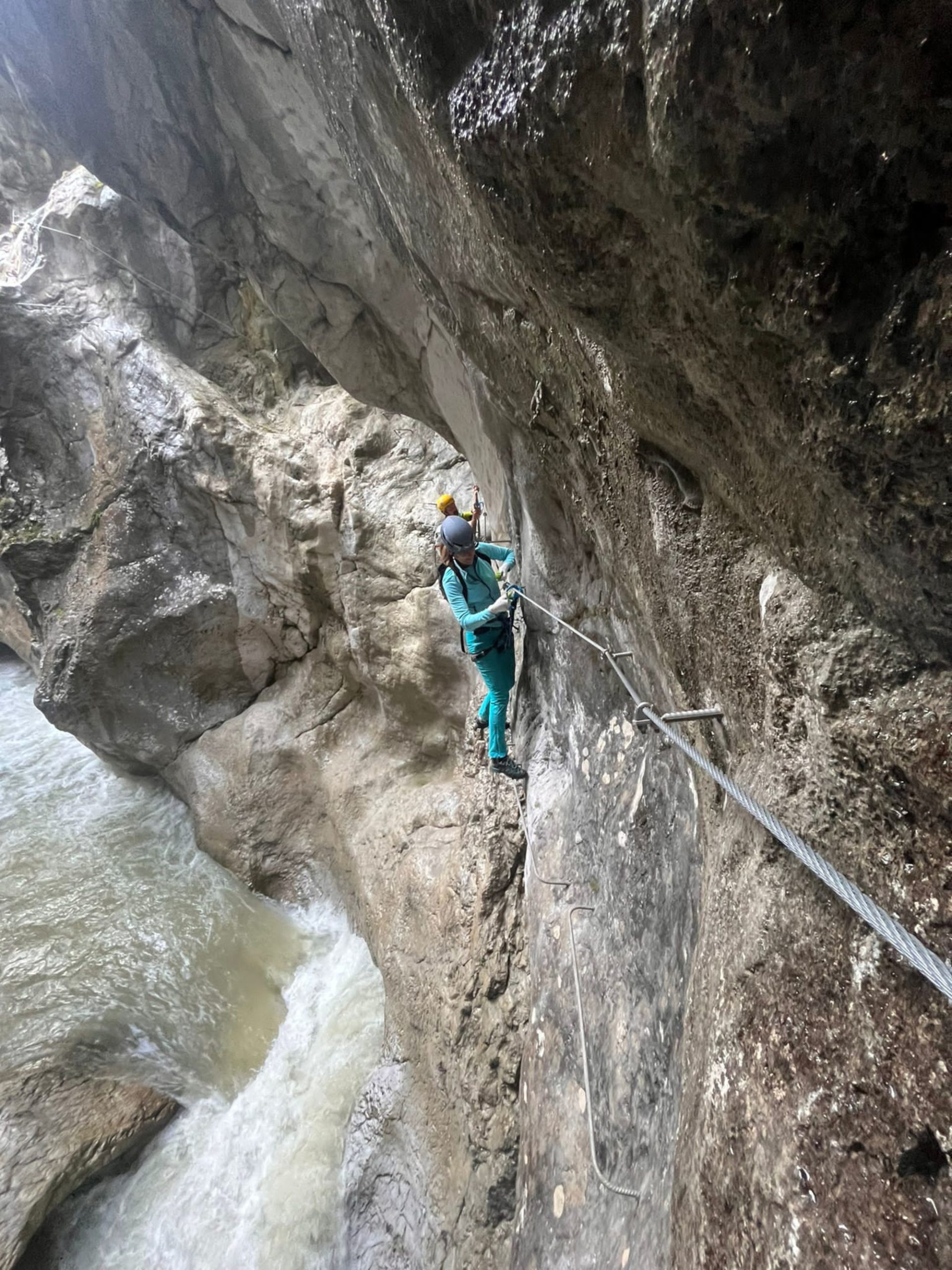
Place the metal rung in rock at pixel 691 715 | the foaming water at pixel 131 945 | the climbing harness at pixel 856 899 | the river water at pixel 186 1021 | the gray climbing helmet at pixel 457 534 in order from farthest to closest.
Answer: the foaming water at pixel 131 945 → the river water at pixel 186 1021 → the gray climbing helmet at pixel 457 534 → the metal rung in rock at pixel 691 715 → the climbing harness at pixel 856 899

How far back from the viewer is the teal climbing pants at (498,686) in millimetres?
4617

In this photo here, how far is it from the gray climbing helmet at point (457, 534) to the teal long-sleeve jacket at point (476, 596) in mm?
221

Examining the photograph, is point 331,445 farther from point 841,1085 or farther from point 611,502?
point 841,1085

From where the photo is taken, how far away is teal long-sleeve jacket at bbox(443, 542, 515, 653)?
14.6 ft

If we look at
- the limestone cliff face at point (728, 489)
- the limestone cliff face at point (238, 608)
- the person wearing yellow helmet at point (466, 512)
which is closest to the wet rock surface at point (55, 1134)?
the limestone cliff face at point (238, 608)

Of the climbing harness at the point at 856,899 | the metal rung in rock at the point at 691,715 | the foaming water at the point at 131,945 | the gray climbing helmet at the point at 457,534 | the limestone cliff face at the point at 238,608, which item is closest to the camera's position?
the climbing harness at the point at 856,899

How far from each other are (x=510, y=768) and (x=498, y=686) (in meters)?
0.59

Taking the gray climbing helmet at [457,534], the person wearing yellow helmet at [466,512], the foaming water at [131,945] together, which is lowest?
the foaming water at [131,945]

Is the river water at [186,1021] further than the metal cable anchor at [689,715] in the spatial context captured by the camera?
Yes

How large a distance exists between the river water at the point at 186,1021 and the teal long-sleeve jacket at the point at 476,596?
10.9ft

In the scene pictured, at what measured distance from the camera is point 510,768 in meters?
4.61

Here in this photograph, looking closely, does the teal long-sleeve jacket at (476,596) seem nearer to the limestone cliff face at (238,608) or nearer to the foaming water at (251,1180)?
the limestone cliff face at (238,608)

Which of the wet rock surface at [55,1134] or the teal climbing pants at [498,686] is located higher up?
the teal climbing pants at [498,686]

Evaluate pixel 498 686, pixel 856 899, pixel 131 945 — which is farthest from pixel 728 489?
pixel 131 945
